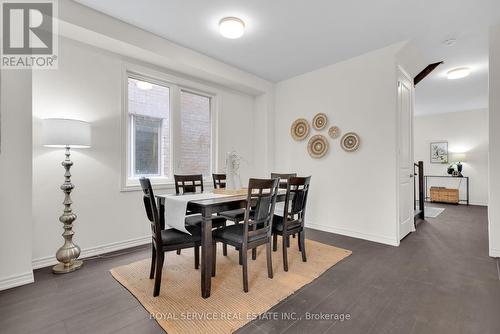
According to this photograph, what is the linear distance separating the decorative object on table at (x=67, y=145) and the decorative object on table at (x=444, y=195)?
27.2ft

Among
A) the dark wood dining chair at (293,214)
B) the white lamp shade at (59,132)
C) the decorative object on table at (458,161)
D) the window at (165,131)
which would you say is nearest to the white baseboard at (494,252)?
the dark wood dining chair at (293,214)

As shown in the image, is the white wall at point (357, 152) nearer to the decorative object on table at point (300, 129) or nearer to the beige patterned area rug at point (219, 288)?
the decorative object on table at point (300, 129)

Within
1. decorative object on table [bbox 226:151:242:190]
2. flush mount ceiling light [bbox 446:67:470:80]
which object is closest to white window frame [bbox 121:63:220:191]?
decorative object on table [bbox 226:151:242:190]

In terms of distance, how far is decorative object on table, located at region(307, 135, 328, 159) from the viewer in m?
3.97

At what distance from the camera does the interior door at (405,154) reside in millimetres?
3404

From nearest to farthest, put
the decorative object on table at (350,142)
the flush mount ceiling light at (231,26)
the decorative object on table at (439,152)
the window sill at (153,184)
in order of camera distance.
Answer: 1. the flush mount ceiling light at (231,26)
2. the window sill at (153,184)
3. the decorative object on table at (350,142)
4. the decorative object on table at (439,152)

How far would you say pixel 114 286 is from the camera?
2.09m

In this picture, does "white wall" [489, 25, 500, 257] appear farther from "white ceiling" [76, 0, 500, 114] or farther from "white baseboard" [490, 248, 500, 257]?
"white ceiling" [76, 0, 500, 114]

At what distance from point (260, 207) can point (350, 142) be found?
2.27 metres

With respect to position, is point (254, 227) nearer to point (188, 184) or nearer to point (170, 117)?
point (188, 184)

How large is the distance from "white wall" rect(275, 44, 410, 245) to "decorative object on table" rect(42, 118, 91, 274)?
11.0 ft

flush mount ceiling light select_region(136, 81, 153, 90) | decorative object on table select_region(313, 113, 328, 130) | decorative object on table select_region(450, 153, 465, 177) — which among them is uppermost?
flush mount ceiling light select_region(136, 81, 153, 90)

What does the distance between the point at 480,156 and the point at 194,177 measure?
7.90 meters

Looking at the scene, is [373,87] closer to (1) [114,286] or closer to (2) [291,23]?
(2) [291,23]
